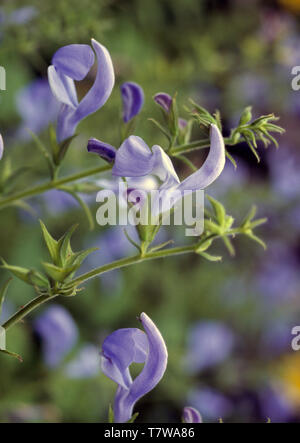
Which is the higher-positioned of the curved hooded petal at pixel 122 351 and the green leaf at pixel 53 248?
the green leaf at pixel 53 248

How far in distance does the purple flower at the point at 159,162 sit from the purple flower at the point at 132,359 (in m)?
0.08

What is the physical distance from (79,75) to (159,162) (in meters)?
0.10

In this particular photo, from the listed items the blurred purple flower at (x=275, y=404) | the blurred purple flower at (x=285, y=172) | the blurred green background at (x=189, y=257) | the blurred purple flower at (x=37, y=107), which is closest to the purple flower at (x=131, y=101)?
the blurred green background at (x=189, y=257)

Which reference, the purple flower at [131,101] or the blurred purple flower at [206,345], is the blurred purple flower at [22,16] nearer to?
the purple flower at [131,101]

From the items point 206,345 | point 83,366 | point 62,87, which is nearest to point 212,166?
point 62,87

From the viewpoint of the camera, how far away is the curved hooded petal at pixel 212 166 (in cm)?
31

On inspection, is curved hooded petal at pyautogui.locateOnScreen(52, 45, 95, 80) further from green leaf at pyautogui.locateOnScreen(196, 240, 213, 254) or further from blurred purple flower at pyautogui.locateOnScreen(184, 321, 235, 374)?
blurred purple flower at pyautogui.locateOnScreen(184, 321, 235, 374)

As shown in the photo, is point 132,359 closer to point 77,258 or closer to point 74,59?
point 77,258

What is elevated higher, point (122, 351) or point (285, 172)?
point (285, 172)

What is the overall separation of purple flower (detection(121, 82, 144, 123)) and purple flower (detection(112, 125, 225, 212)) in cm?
10

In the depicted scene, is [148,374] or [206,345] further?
[206,345]

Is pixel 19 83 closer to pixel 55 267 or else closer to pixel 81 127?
pixel 81 127

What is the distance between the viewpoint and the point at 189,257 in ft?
4.62

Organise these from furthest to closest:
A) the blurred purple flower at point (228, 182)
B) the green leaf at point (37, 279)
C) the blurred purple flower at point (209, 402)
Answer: the blurred purple flower at point (209, 402) < the blurred purple flower at point (228, 182) < the green leaf at point (37, 279)
